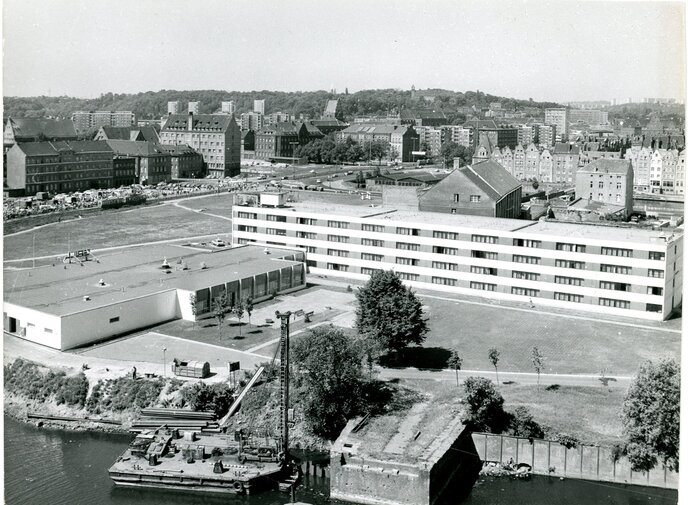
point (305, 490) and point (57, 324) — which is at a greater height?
point (57, 324)

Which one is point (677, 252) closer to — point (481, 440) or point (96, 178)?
point (481, 440)

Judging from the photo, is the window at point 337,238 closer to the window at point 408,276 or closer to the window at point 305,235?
the window at point 305,235

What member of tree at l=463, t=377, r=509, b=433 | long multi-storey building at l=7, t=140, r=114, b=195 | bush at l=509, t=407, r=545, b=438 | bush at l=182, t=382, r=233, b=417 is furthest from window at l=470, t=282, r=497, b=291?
long multi-storey building at l=7, t=140, r=114, b=195

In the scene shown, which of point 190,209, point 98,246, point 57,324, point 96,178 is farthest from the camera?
point 96,178

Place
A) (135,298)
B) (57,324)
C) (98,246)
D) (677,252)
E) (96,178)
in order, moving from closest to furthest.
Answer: (57,324) < (135,298) < (677,252) < (98,246) < (96,178)

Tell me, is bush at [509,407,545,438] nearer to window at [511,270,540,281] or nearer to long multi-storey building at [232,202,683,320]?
long multi-storey building at [232,202,683,320]

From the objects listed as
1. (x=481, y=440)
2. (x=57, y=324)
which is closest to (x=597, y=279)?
(x=481, y=440)

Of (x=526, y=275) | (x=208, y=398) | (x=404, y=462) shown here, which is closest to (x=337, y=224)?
(x=526, y=275)
